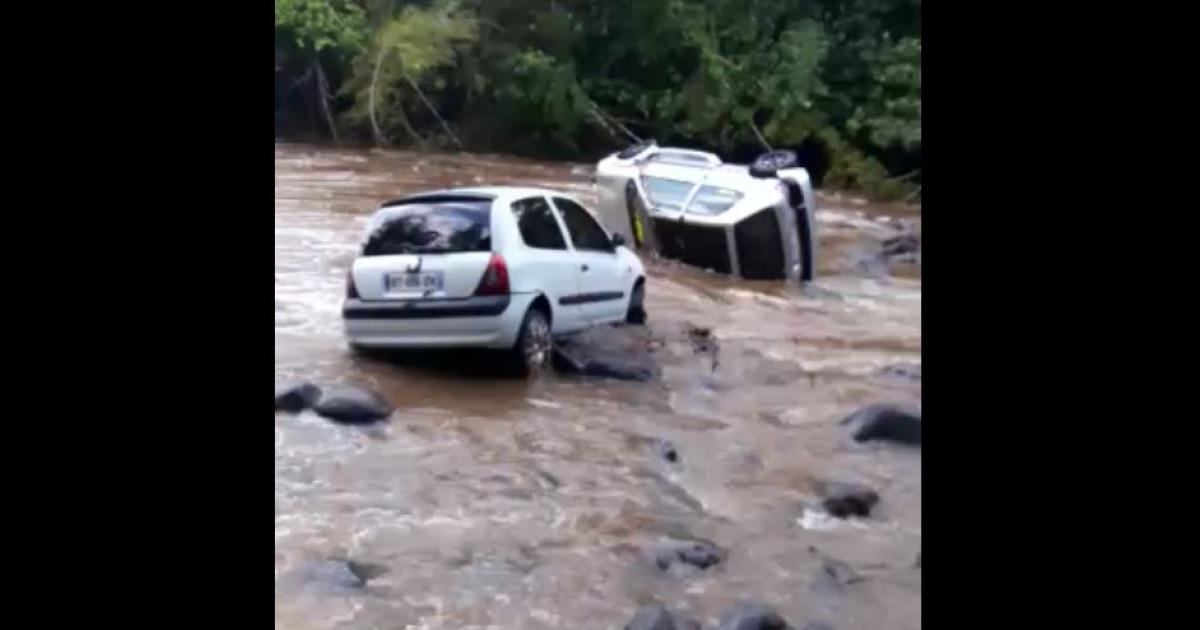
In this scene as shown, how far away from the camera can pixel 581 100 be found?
5.90m

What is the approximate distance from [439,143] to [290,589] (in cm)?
214

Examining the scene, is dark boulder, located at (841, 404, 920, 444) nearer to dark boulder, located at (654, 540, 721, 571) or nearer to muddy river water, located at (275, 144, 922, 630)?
muddy river water, located at (275, 144, 922, 630)

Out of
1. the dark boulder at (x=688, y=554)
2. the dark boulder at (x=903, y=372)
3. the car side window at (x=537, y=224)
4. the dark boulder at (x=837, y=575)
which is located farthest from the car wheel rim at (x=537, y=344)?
the dark boulder at (x=837, y=575)

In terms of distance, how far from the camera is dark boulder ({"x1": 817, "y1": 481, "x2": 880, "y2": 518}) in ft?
16.8

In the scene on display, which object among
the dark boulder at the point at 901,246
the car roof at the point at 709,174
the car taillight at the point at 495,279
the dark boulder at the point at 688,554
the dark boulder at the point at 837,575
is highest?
the car roof at the point at 709,174

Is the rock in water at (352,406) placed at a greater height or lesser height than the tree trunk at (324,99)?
lesser

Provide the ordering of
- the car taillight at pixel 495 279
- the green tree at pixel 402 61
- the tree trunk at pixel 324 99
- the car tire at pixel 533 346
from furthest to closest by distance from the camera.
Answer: the car tire at pixel 533 346 → the car taillight at pixel 495 279 → the green tree at pixel 402 61 → the tree trunk at pixel 324 99

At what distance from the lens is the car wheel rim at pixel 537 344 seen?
18.6 ft

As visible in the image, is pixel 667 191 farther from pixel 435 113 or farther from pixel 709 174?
pixel 435 113

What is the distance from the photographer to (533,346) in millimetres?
5695

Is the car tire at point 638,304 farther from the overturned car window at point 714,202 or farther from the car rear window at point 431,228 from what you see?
the car rear window at point 431,228

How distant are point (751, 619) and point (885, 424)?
3.73 feet
